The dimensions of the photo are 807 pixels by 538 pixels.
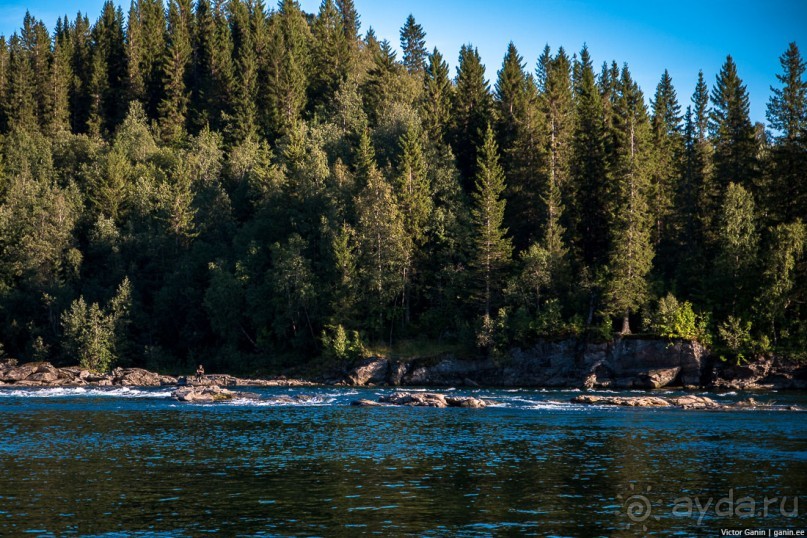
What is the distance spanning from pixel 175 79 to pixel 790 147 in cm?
10722

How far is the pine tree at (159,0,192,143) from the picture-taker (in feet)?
470

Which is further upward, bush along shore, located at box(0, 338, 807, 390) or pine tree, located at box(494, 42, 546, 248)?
pine tree, located at box(494, 42, 546, 248)

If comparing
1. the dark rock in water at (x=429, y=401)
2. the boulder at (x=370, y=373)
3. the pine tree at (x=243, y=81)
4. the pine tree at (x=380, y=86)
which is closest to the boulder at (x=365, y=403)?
the dark rock in water at (x=429, y=401)

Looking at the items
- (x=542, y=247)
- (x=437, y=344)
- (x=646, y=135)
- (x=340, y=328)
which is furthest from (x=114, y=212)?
(x=646, y=135)

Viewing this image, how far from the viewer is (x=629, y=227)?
272 feet

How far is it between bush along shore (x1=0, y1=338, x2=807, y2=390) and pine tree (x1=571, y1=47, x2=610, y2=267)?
15951 millimetres

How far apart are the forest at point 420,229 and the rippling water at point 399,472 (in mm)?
29438

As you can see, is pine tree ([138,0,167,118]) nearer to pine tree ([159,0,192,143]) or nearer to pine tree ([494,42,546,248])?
pine tree ([159,0,192,143])

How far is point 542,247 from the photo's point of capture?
89.7m

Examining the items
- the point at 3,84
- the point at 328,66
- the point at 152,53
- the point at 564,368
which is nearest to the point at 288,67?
the point at 328,66

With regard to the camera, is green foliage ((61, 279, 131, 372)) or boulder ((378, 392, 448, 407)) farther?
green foliage ((61, 279, 131, 372))

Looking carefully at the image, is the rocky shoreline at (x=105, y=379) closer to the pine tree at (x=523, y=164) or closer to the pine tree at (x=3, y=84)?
the pine tree at (x=523, y=164)

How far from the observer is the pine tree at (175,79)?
14325 centimetres

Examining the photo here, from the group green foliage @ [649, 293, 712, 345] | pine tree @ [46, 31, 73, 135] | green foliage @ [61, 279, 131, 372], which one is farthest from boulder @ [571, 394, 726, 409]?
pine tree @ [46, 31, 73, 135]
